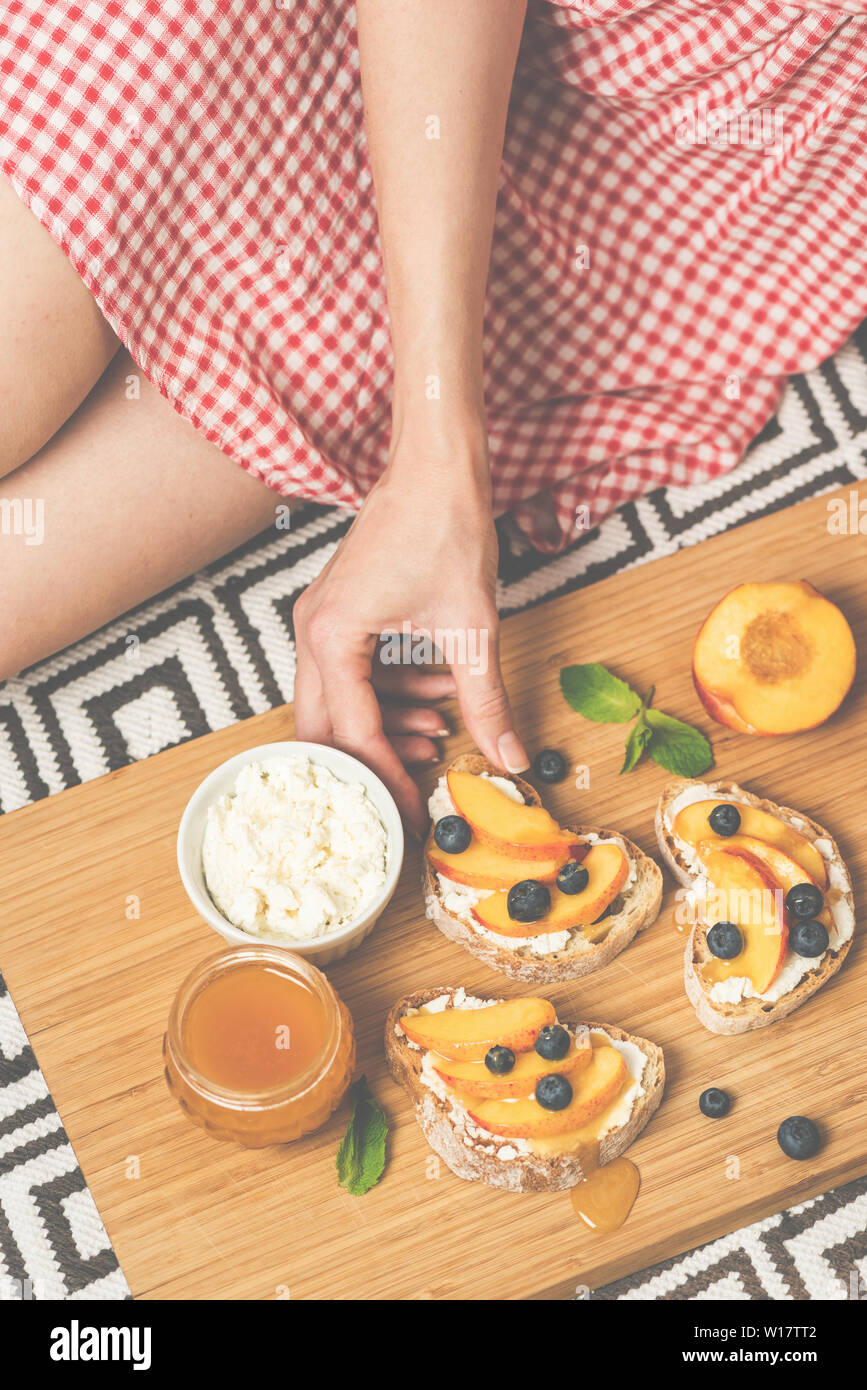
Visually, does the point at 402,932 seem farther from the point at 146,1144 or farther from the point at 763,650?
the point at 763,650

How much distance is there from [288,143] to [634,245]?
0.52 meters

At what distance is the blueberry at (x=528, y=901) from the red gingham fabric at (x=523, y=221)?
23.5 inches

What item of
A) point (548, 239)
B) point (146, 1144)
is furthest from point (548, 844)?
point (548, 239)

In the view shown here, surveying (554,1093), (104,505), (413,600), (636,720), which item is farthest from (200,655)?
(554,1093)

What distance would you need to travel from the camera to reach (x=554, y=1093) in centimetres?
122

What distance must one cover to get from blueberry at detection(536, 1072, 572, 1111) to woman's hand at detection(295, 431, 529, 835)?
0.34 meters

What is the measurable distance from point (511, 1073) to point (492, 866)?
224 mm

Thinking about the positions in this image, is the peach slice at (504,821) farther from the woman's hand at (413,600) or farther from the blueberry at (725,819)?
the blueberry at (725,819)

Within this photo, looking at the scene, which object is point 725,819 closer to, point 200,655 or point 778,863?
point 778,863

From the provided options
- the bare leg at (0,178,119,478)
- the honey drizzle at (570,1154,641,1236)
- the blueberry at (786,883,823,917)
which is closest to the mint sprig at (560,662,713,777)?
the blueberry at (786,883,823,917)

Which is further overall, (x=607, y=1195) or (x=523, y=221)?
(x=523, y=221)

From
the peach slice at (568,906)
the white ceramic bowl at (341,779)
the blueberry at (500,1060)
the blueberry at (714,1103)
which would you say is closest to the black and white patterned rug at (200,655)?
the white ceramic bowl at (341,779)

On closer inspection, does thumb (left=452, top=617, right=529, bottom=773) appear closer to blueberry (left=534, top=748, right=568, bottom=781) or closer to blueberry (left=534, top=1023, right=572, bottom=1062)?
blueberry (left=534, top=748, right=568, bottom=781)

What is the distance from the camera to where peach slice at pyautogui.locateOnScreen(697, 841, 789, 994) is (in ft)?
4.33
